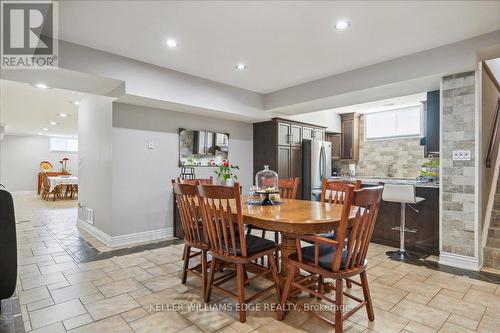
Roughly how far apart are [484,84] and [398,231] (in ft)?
6.84

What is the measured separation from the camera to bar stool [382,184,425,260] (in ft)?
10.5

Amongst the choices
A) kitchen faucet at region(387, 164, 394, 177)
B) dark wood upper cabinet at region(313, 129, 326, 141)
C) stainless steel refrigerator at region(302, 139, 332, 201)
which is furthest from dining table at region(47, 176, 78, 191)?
kitchen faucet at region(387, 164, 394, 177)

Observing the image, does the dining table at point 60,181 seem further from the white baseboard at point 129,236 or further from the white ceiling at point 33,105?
the white baseboard at point 129,236

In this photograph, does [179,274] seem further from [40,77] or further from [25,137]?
[25,137]

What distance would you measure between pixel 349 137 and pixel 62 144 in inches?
482

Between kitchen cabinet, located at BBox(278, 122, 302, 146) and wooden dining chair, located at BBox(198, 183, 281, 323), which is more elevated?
kitchen cabinet, located at BBox(278, 122, 302, 146)

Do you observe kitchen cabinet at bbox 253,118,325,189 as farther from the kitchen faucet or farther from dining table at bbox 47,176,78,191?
dining table at bbox 47,176,78,191

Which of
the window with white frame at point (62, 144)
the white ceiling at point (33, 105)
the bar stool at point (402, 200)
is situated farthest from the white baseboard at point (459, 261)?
the window with white frame at point (62, 144)

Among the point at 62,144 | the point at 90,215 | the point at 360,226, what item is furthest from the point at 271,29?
the point at 62,144

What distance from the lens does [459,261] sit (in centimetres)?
291

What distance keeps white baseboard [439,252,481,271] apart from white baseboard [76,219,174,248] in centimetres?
367

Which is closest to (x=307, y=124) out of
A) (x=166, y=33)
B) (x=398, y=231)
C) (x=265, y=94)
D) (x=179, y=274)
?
(x=265, y=94)

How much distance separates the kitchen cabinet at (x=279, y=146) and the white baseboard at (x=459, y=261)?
273cm

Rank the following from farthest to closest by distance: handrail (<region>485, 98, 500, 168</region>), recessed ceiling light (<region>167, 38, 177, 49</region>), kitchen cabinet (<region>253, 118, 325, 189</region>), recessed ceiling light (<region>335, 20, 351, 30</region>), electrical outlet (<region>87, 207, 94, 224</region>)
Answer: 1. kitchen cabinet (<region>253, 118, 325, 189</region>)
2. electrical outlet (<region>87, 207, 94, 224</region>)
3. handrail (<region>485, 98, 500, 168</region>)
4. recessed ceiling light (<region>167, 38, 177, 49</region>)
5. recessed ceiling light (<region>335, 20, 351, 30</region>)
